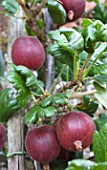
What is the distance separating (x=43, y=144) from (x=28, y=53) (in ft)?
0.73

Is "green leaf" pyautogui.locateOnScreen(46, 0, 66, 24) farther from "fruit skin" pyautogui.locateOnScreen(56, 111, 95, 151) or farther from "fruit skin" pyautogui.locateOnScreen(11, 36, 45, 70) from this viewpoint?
"fruit skin" pyautogui.locateOnScreen(56, 111, 95, 151)

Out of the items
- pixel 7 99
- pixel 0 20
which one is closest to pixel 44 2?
pixel 7 99

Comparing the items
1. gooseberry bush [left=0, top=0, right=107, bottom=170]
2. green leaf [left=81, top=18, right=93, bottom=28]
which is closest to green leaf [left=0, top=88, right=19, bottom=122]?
gooseberry bush [left=0, top=0, right=107, bottom=170]

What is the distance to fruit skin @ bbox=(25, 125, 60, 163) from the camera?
815 mm

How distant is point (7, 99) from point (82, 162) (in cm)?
56

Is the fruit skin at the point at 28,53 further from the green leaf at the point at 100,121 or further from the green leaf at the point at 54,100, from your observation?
the green leaf at the point at 100,121

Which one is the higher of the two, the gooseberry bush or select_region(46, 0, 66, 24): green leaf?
select_region(46, 0, 66, 24): green leaf

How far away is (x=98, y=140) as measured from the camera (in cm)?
66

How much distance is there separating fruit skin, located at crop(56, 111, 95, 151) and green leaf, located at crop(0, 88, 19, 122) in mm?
221

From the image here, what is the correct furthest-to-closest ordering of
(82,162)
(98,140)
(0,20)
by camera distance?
(0,20), (98,140), (82,162)

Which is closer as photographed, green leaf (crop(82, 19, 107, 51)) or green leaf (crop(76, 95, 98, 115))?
green leaf (crop(82, 19, 107, 51))

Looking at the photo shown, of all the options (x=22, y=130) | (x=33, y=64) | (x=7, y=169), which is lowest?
(x=7, y=169)

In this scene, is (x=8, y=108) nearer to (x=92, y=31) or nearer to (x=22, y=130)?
(x=22, y=130)

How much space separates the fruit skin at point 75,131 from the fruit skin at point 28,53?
16cm
